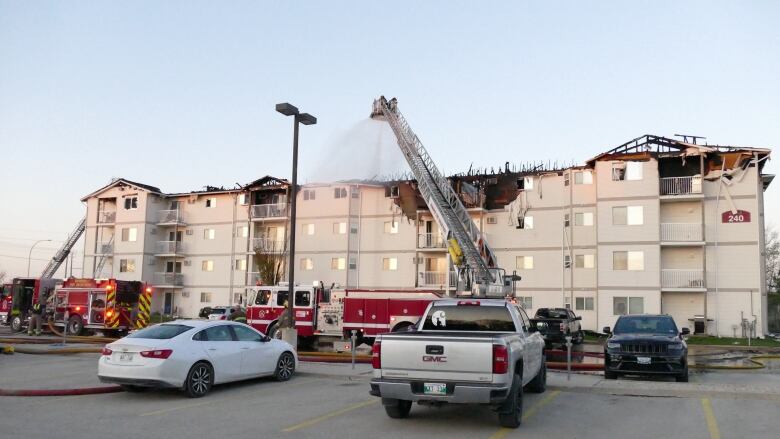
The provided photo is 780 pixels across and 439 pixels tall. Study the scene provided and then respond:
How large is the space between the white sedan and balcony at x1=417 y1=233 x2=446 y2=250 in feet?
101

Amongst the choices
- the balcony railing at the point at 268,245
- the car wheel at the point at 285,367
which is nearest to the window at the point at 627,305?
the balcony railing at the point at 268,245

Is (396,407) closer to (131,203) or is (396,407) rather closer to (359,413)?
(359,413)

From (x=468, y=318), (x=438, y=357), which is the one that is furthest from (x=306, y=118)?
(x=438, y=357)

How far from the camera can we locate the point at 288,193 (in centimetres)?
5106

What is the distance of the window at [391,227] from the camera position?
1849 inches

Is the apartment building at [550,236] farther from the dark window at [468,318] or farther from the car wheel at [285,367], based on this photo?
the dark window at [468,318]

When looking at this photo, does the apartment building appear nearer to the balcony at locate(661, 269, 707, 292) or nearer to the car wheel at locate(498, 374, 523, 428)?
the balcony at locate(661, 269, 707, 292)

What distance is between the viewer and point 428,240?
45.3 meters

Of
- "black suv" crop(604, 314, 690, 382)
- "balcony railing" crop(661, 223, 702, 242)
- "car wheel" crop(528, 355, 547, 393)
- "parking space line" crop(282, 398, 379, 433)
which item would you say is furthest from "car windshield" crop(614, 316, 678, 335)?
"balcony railing" crop(661, 223, 702, 242)

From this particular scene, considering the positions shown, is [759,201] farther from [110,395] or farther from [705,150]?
[110,395]

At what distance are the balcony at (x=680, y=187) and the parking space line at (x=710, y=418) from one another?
29312 millimetres

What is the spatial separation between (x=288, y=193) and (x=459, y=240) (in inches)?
886

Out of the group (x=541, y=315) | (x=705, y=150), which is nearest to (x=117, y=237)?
(x=541, y=315)

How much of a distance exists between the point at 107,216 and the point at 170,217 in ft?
23.8
